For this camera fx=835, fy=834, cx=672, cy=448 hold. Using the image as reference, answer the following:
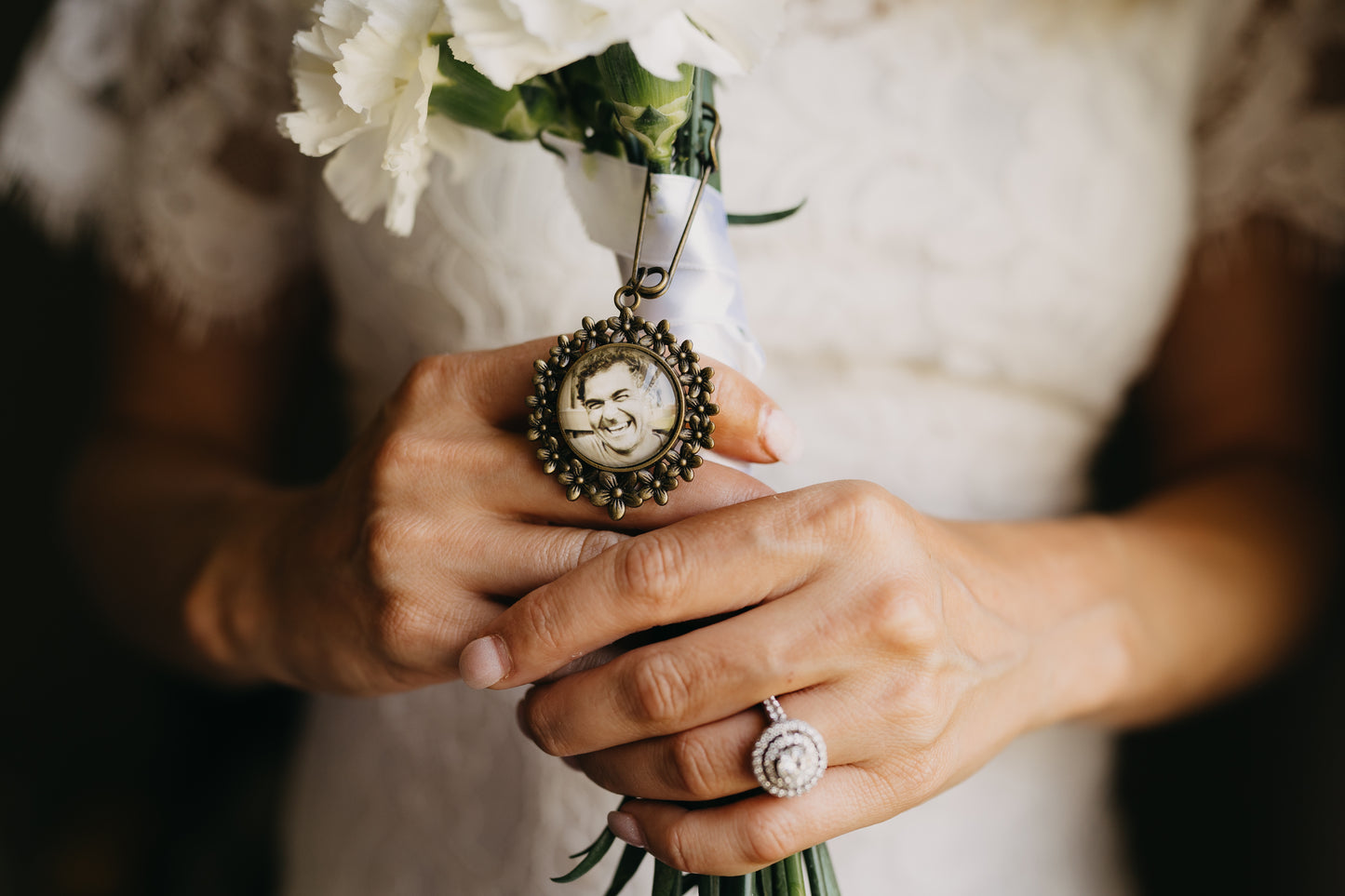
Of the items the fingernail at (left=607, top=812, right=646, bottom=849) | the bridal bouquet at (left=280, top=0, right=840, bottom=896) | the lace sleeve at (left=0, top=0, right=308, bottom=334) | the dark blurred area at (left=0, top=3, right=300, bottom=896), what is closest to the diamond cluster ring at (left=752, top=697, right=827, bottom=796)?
the bridal bouquet at (left=280, top=0, right=840, bottom=896)

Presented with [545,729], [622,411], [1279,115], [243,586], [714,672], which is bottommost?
[243,586]

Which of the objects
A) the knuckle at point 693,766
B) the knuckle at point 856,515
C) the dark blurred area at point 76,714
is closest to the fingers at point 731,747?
the knuckle at point 693,766

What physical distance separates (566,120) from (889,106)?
1.61 feet

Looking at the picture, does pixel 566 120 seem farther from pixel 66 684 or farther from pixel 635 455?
pixel 66 684

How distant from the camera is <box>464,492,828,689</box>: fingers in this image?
20.5 inches

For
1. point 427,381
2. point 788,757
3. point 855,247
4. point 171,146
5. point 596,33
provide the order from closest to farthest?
point 596,33 < point 788,757 < point 427,381 < point 855,247 < point 171,146

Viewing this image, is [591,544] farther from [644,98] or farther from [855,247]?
[855,247]

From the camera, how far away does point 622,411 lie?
527 mm

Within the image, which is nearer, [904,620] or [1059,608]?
[904,620]

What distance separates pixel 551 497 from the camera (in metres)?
0.57

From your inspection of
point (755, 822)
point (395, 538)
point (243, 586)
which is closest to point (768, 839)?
point (755, 822)

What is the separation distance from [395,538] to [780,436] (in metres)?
0.28

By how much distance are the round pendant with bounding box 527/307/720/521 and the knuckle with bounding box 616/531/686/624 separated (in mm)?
35

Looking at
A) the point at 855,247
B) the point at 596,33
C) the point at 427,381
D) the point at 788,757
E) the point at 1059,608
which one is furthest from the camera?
the point at 855,247
